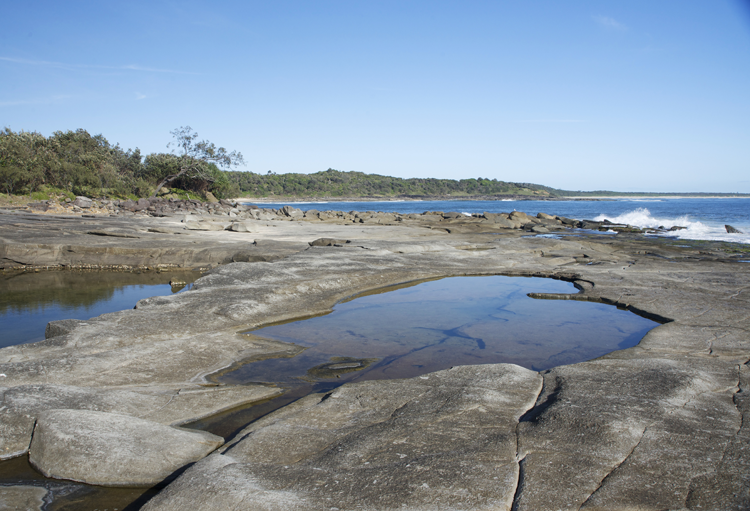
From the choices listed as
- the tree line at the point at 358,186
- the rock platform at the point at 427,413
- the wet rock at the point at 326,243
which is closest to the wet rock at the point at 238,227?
the wet rock at the point at 326,243

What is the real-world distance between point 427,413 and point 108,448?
284 centimetres

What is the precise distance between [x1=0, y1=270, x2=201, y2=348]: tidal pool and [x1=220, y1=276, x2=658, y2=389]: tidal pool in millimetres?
4990

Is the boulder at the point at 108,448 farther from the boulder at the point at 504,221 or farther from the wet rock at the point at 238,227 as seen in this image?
the boulder at the point at 504,221

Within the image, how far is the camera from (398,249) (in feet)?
56.0

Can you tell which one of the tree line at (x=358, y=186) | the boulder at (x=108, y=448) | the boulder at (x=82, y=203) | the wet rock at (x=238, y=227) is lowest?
the boulder at (x=108, y=448)

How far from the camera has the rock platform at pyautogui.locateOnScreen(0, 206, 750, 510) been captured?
3438 millimetres

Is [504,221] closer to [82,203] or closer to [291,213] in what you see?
[291,213]

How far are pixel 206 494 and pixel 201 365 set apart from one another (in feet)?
10.6

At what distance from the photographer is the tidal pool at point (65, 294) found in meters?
9.89

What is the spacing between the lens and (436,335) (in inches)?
343

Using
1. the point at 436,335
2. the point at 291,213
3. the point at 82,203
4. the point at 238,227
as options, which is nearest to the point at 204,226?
the point at 238,227

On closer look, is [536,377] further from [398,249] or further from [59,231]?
[59,231]

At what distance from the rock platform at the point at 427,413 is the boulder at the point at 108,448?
0.29m

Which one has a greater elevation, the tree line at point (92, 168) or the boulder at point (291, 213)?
the tree line at point (92, 168)
